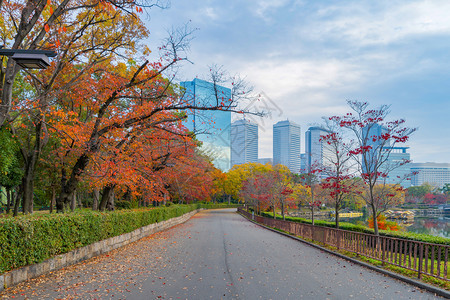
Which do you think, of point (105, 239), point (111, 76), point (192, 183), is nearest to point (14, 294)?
point (105, 239)

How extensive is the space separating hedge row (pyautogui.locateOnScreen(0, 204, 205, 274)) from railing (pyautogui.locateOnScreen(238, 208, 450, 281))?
8.46 m

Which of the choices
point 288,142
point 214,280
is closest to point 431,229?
point 288,142

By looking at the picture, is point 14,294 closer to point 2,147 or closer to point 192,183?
point 2,147

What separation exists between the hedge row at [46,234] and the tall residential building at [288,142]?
136 feet

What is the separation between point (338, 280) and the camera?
733 centimetres

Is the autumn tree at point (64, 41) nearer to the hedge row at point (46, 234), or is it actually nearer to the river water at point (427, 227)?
the hedge row at point (46, 234)

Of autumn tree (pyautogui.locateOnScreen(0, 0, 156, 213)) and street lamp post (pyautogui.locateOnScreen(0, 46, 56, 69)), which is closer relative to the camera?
street lamp post (pyautogui.locateOnScreen(0, 46, 56, 69))

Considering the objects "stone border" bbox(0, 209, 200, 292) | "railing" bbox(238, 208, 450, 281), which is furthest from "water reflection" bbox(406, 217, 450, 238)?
"stone border" bbox(0, 209, 200, 292)

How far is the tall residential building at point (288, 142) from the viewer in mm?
51306

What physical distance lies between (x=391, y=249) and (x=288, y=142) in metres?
46.0

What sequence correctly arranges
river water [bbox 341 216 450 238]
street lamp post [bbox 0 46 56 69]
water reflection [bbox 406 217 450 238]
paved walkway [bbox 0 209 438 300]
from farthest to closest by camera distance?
river water [bbox 341 216 450 238]
water reflection [bbox 406 217 450 238]
paved walkway [bbox 0 209 438 300]
street lamp post [bbox 0 46 56 69]

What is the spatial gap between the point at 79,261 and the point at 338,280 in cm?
694

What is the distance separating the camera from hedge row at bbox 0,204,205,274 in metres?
6.08

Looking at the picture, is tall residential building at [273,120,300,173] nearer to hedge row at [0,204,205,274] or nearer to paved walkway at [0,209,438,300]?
paved walkway at [0,209,438,300]
